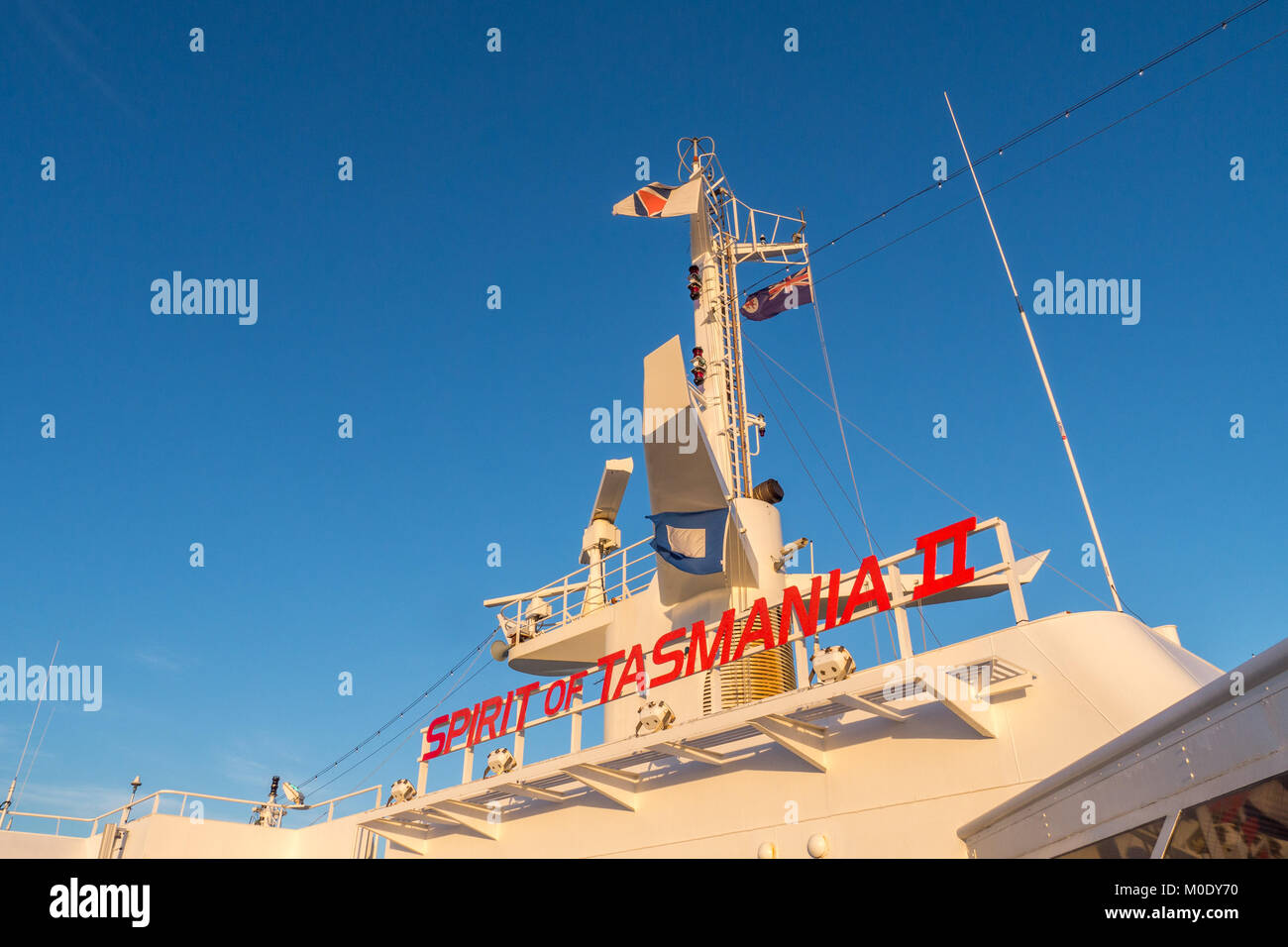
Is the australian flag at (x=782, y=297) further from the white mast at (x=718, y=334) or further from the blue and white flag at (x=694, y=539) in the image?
the blue and white flag at (x=694, y=539)

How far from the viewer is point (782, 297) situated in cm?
2612

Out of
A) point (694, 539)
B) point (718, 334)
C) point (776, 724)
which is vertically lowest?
point (776, 724)

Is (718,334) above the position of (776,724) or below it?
above

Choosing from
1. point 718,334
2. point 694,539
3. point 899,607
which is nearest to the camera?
point 899,607

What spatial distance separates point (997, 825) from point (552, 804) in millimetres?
10075

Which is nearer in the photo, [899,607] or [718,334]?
[899,607]

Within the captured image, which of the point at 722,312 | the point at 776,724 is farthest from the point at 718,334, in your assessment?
the point at 776,724

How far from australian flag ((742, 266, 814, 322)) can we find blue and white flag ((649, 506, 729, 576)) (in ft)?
32.9

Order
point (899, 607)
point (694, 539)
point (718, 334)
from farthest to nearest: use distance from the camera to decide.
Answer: point (718, 334), point (694, 539), point (899, 607)

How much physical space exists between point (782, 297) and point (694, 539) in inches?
417

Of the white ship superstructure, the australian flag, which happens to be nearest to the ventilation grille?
the white ship superstructure

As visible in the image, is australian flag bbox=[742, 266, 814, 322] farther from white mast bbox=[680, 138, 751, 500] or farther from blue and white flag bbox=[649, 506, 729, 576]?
blue and white flag bbox=[649, 506, 729, 576]

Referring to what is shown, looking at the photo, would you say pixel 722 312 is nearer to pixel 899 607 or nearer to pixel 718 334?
pixel 718 334
